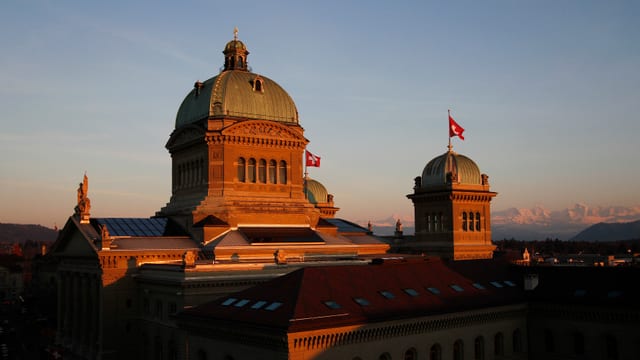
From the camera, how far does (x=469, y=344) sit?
176ft

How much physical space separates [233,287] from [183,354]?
38.1ft

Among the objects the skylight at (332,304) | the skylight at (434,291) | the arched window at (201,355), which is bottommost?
the arched window at (201,355)

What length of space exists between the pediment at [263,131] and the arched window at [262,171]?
304 centimetres

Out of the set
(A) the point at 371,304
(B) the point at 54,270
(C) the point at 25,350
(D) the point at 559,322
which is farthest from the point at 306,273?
(B) the point at 54,270

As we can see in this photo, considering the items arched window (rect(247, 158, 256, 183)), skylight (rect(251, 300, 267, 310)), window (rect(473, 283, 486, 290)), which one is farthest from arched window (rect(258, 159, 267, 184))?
skylight (rect(251, 300, 267, 310))

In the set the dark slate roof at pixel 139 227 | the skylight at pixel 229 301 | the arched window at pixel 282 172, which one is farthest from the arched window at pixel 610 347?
the dark slate roof at pixel 139 227

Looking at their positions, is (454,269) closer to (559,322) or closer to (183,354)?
(559,322)

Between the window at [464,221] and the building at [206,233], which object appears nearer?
the building at [206,233]

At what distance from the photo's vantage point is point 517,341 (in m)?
59.1

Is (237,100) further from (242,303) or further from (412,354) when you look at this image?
(412,354)

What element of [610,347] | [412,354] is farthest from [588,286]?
[412,354]

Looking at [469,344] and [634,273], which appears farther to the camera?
[634,273]

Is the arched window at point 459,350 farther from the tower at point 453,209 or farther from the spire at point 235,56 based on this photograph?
the spire at point 235,56

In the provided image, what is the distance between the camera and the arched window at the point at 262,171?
264 feet
